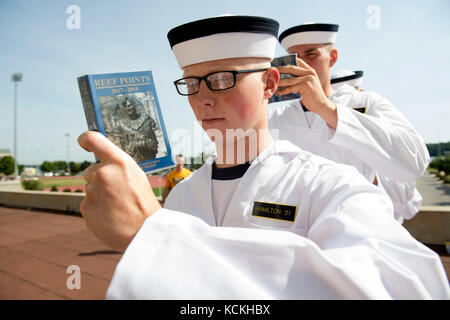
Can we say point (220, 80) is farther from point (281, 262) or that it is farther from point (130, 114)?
point (281, 262)

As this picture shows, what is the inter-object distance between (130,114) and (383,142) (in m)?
1.84

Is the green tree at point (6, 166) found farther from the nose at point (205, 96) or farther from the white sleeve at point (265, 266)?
the white sleeve at point (265, 266)

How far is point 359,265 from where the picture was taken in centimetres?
78

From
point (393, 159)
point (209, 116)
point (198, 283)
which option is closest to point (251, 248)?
point (198, 283)

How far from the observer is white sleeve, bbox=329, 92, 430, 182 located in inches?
87.8

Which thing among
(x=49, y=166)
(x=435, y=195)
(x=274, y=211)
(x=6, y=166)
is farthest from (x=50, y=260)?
(x=49, y=166)

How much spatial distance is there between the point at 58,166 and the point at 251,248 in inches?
4084

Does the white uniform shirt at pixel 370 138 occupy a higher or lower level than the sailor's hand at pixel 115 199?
higher

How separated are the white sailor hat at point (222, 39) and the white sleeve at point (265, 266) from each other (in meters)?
0.94

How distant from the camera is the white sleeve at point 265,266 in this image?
0.74 metres

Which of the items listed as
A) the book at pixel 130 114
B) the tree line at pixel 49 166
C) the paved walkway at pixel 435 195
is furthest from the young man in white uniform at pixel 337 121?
the tree line at pixel 49 166

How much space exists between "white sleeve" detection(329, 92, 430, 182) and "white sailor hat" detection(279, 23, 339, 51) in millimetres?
911

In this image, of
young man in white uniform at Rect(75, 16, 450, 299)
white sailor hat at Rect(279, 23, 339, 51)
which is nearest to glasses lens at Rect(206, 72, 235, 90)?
young man in white uniform at Rect(75, 16, 450, 299)

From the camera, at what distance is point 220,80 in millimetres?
1491
